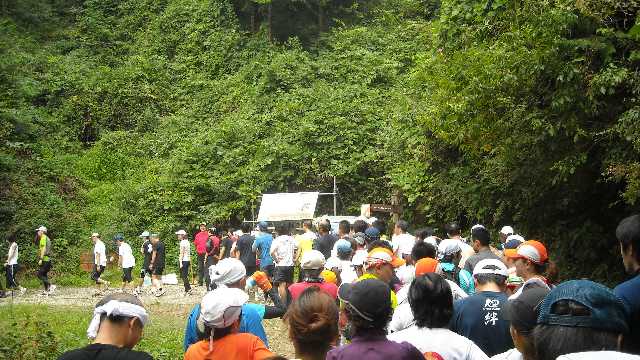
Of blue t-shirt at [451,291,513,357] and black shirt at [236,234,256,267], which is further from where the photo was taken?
black shirt at [236,234,256,267]

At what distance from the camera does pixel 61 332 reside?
42.8ft

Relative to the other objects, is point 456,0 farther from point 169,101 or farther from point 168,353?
point 169,101

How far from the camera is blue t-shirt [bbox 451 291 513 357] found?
5.54m

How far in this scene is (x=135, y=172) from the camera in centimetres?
3145

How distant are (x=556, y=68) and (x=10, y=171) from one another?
21271 mm

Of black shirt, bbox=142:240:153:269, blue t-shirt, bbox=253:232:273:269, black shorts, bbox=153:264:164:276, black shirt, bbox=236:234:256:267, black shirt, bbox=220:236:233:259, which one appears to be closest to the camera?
blue t-shirt, bbox=253:232:273:269

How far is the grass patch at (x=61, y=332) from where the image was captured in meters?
10.0

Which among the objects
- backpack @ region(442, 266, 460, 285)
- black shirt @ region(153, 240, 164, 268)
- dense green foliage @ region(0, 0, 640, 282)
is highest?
dense green foliage @ region(0, 0, 640, 282)

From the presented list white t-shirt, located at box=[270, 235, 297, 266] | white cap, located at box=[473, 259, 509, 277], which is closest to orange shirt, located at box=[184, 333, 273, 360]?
white cap, located at box=[473, 259, 509, 277]

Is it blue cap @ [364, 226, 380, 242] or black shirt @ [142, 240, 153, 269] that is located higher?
blue cap @ [364, 226, 380, 242]

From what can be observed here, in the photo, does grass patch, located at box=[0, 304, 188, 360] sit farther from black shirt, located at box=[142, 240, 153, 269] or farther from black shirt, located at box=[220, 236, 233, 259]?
black shirt, located at box=[142, 240, 153, 269]

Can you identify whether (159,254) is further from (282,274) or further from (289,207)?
(282,274)

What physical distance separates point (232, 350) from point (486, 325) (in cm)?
197

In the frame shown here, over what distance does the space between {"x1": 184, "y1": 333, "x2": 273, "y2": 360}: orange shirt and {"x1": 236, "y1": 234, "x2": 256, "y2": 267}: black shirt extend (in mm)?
12285
